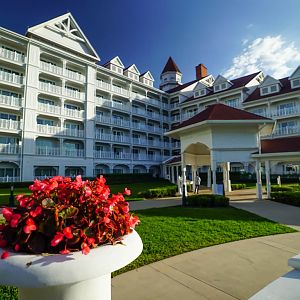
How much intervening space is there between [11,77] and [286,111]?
36.9m

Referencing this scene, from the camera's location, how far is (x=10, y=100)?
2914 cm

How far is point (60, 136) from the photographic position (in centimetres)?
3306

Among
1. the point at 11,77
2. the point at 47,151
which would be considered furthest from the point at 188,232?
the point at 11,77

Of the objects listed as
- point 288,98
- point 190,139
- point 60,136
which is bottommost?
point 190,139

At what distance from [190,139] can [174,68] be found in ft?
140

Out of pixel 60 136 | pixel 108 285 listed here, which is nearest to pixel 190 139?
pixel 108 285

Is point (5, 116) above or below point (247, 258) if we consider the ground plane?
above

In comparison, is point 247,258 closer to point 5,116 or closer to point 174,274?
point 174,274

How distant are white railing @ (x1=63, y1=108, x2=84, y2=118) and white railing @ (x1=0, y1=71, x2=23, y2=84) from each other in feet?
20.5

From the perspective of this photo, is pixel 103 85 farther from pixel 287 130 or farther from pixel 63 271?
pixel 63 271

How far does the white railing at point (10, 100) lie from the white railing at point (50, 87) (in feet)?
11.1

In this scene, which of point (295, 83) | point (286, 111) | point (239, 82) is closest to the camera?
point (286, 111)

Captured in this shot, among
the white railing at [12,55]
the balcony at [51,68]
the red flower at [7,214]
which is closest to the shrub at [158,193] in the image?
the red flower at [7,214]

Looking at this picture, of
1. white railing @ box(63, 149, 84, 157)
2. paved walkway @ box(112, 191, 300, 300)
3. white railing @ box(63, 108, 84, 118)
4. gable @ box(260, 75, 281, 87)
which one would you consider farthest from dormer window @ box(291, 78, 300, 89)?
paved walkway @ box(112, 191, 300, 300)
